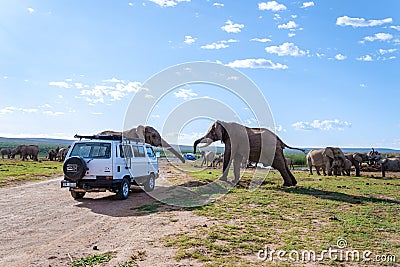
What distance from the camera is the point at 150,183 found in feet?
53.3

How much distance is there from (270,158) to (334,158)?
1129 centimetres

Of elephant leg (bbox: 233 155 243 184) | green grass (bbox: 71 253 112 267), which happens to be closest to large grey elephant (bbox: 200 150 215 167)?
elephant leg (bbox: 233 155 243 184)

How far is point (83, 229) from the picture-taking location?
8898mm

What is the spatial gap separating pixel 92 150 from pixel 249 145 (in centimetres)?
706

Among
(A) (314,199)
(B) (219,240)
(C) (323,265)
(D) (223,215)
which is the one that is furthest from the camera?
(A) (314,199)

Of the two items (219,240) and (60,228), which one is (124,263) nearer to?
(219,240)

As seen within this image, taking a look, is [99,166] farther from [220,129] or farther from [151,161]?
[220,129]

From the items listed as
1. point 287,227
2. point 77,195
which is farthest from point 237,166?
point 287,227

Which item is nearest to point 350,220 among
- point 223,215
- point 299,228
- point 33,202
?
point 299,228

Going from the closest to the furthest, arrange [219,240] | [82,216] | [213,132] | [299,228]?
[219,240]
[299,228]
[82,216]
[213,132]

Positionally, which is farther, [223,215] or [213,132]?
[213,132]

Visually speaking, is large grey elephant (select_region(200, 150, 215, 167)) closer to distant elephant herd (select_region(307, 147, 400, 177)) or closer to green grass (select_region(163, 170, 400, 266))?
distant elephant herd (select_region(307, 147, 400, 177))

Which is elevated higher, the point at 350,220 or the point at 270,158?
the point at 270,158

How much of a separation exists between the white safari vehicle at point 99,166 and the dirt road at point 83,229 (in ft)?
1.73
